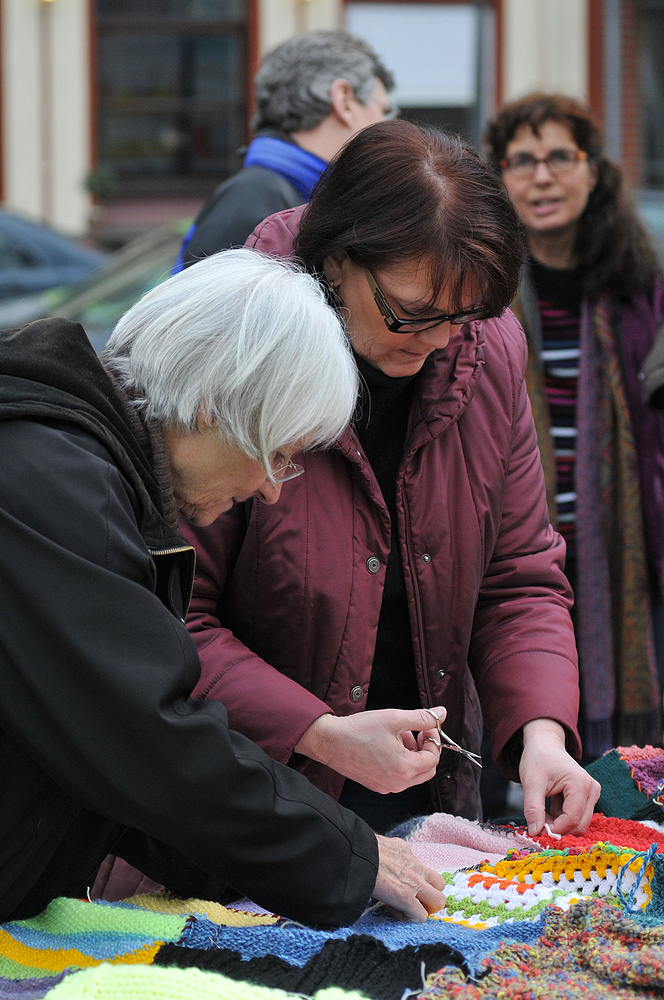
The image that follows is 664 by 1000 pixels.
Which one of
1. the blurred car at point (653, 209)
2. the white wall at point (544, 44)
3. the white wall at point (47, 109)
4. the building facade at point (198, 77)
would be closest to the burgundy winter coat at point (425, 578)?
the blurred car at point (653, 209)

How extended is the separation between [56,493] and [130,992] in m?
0.56

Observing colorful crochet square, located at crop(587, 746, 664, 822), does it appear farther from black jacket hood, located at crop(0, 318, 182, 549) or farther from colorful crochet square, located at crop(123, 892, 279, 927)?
black jacket hood, located at crop(0, 318, 182, 549)

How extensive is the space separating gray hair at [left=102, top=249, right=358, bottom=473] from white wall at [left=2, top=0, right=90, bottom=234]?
11319mm

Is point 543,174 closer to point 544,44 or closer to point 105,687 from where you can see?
point 105,687

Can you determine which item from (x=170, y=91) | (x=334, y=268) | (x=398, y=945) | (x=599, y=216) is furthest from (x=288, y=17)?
(x=398, y=945)

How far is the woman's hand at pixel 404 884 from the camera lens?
1568 mm

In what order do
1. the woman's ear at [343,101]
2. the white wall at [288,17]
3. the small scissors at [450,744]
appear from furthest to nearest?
the white wall at [288,17]
the woman's ear at [343,101]
the small scissors at [450,744]

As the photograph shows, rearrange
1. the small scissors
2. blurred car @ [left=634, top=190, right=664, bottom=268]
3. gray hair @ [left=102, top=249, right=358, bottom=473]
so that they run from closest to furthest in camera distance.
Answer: gray hair @ [left=102, top=249, right=358, bottom=473] < the small scissors < blurred car @ [left=634, top=190, right=664, bottom=268]

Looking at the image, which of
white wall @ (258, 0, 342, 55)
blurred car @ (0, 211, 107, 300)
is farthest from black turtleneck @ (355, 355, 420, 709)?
white wall @ (258, 0, 342, 55)

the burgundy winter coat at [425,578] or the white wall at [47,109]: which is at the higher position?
the white wall at [47,109]

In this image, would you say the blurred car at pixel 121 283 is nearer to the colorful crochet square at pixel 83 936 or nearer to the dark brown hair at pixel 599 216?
the dark brown hair at pixel 599 216

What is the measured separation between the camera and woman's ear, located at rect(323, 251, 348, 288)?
1828 mm

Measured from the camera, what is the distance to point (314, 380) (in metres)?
1.47

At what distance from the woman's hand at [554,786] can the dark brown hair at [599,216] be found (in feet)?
5.57
